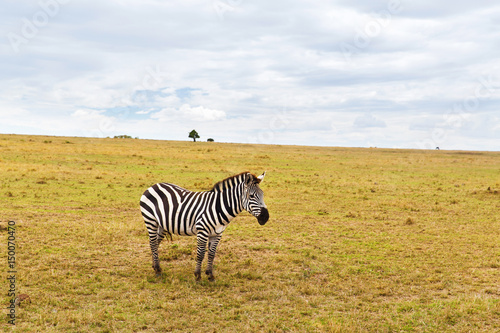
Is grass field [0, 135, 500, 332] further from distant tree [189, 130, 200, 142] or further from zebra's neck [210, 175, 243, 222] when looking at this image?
distant tree [189, 130, 200, 142]

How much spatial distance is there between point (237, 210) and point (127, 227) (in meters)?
6.22

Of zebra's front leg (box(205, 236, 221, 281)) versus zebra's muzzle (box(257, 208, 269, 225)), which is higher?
zebra's muzzle (box(257, 208, 269, 225))

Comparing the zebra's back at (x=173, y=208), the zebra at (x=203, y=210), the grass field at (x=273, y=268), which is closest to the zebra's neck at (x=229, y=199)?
the zebra at (x=203, y=210)

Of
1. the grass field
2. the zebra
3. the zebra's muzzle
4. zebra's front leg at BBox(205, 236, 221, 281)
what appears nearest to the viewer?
the grass field

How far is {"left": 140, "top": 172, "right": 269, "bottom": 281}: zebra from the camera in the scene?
828 cm

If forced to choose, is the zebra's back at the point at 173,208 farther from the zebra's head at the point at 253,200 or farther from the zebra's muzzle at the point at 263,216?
the zebra's muzzle at the point at 263,216

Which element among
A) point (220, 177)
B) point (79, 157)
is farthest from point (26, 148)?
point (220, 177)

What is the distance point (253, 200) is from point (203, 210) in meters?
1.13

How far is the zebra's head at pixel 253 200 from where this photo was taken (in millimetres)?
8188

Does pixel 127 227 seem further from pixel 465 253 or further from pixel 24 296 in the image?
pixel 465 253

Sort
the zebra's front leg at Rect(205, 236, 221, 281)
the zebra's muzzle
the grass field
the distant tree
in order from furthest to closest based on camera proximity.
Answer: the distant tree < the zebra's front leg at Rect(205, 236, 221, 281) < the zebra's muzzle < the grass field

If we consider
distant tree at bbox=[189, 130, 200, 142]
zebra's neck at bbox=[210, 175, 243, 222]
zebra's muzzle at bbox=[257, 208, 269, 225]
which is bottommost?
zebra's muzzle at bbox=[257, 208, 269, 225]

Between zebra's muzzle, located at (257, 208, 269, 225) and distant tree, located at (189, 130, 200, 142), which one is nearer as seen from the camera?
zebra's muzzle, located at (257, 208, 269, 225)

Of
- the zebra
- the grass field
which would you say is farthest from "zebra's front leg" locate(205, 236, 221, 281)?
the grass field
